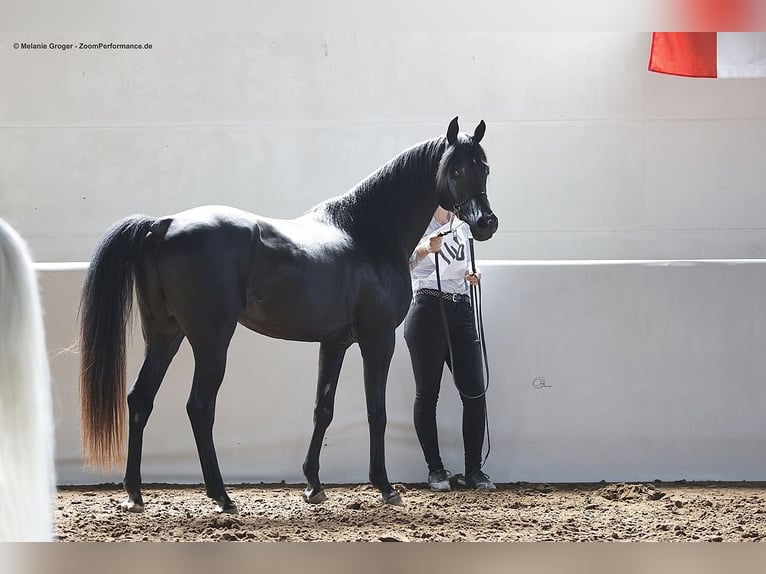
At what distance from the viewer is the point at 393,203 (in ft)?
10.4

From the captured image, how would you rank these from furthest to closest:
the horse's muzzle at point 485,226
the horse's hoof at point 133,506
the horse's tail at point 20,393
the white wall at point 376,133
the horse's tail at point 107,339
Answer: the white wall at point 376,133
the horse's muzzle at point 485,226
the horse's hoof at point 133,506
the horse's tail at point 107,339
the horse's tail at point 20,393

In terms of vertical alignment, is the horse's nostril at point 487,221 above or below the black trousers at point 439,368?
above

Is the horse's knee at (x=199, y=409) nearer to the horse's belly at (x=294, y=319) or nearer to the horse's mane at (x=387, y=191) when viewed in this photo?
the horse's belly at (x=294, y=319)

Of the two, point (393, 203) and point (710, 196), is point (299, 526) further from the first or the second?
point (710, 196)

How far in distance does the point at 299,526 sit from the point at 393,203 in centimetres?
116

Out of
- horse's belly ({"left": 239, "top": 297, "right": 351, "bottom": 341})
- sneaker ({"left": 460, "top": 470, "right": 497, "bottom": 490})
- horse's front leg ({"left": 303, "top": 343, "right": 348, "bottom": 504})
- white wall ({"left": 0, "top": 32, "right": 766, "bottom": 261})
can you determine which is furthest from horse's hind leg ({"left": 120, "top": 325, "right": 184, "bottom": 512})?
white wall ({"left": 0, "top": 32, "right": 766, "bottom": 261})

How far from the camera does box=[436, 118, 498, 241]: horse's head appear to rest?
9.84 feet

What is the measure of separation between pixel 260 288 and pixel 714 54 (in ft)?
11.9

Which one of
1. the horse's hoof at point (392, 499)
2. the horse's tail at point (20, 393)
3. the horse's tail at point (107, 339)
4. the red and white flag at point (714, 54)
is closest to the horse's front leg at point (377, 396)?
the horse's hoof at point (392, 499)

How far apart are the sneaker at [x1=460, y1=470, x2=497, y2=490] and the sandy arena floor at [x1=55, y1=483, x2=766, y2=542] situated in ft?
0.18

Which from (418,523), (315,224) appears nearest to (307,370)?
(315,224)

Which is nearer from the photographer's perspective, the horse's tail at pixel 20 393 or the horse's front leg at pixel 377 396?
the horse's tail at pixel 20 393

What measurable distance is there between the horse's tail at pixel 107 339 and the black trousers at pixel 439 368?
1.19 m

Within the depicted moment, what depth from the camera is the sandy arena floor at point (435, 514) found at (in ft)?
8.65
